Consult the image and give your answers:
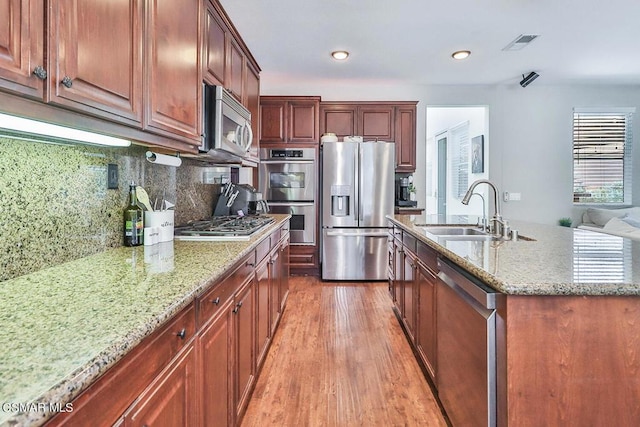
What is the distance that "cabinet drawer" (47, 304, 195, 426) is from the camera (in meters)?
0.58

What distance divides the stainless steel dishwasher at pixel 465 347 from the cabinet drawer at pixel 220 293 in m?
0.90

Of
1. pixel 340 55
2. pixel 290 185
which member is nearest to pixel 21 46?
pixel 340 55

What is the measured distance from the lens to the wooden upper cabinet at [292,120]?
466 centimetres

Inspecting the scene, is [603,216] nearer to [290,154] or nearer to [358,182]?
[358,182]

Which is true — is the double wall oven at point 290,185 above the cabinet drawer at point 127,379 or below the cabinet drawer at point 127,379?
above

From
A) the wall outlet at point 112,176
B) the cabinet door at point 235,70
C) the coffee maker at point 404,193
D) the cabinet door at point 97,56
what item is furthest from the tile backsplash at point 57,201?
the coffee maker at point 404,193

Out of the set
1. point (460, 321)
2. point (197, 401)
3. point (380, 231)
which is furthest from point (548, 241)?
point (380, 231)

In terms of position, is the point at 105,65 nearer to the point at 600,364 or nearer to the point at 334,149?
the point at 600,364

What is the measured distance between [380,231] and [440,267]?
2.78m

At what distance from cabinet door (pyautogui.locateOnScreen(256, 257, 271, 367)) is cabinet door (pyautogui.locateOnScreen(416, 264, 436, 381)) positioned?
95 centimetres

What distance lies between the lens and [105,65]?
111 centimetres

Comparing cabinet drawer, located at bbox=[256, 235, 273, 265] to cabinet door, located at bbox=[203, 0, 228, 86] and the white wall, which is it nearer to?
cabinet door, located at bbox=[203, 0, 228, 86]

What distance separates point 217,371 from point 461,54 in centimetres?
398

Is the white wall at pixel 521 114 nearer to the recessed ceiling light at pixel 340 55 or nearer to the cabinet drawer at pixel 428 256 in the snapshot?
the recessed ceiling light at pixel 340 55
